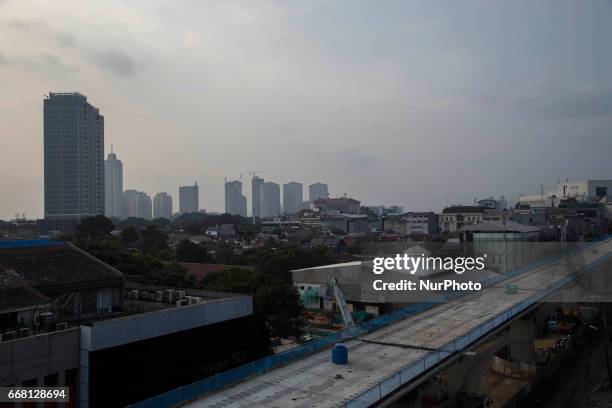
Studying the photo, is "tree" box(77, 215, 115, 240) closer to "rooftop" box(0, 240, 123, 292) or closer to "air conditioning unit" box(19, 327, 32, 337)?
"rooftop" box(0, 240, 123, 292)

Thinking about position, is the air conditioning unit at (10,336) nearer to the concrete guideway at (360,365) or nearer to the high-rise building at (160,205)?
the concrete guideway at (360,365)

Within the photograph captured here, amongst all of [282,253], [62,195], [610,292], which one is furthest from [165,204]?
[610,292]

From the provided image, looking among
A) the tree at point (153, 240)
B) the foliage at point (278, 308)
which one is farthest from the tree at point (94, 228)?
the foliage at point (278, 308)

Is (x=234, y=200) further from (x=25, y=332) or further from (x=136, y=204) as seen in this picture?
(x=25, y=332)

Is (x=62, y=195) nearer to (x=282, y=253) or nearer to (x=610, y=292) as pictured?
(x=282, y=253)

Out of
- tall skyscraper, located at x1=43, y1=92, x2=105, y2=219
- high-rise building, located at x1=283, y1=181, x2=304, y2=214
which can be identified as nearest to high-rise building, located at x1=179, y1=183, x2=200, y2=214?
high-rise building, located at x1=283, y1=181, x2=304, y2=214

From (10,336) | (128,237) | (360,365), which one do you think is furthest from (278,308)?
(128,237)
